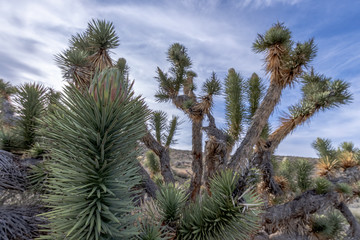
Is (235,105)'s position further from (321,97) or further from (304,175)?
(304,175)

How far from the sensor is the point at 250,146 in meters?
4.63

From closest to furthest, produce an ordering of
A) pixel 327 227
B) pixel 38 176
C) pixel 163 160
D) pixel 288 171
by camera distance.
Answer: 1. pixel 38 176
2. pixel 327 227
3. pixel 163 160
4. pixel 288 171

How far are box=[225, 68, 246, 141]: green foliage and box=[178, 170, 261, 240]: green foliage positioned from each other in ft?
12.4

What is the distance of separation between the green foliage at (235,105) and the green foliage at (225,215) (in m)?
3.79

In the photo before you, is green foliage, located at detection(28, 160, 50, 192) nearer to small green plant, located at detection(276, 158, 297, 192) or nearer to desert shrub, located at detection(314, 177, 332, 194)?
desert shrub, located at detection(314, 177, 332, 194)

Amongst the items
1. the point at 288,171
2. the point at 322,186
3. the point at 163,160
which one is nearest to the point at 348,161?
the point at 288,171

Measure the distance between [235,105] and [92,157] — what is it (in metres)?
4.40

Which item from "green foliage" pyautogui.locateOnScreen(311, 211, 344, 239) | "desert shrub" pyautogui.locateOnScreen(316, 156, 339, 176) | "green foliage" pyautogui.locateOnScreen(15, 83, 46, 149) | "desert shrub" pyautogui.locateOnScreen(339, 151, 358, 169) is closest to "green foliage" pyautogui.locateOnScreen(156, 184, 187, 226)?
"green foliage" pyautogui.locateOnScreen(15, 83, 46, 149)

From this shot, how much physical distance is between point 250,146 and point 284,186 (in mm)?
2420

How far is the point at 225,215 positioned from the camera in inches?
55.2

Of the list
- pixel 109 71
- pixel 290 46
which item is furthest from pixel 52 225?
pixel 290 46

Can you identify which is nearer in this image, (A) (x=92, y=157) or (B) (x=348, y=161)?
(A) (x=92, y=157)

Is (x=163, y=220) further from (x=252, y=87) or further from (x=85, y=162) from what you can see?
(x=252, y=87)

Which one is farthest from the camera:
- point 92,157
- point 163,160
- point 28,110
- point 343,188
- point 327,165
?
point 327,165
